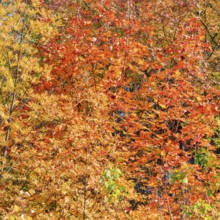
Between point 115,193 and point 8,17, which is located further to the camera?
point 8,17

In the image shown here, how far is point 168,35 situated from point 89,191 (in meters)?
8.09

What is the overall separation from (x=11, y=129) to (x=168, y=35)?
7524 millimetres

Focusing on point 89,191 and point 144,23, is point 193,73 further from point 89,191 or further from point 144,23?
point 89,191

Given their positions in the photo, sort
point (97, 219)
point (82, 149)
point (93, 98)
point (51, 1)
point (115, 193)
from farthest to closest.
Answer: point (51, 1), point (93, 98), point (82, 149), point (97, 219), point (115, 193)

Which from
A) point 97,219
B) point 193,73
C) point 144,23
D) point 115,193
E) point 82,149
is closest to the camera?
point 115,193

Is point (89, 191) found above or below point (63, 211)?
above

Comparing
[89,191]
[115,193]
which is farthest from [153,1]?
[115,193]

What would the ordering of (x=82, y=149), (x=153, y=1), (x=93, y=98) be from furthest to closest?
(x=153, y=1) → (x=93, y=98) → (x=82, y=149)

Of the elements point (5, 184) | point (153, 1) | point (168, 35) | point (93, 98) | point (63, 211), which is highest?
point (153, 1)

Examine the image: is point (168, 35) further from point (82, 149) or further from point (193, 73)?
point (82, 149)

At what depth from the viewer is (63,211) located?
559 cm

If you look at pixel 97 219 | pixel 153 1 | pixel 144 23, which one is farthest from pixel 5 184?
pixel 153 1


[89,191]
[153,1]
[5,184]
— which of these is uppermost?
[153,1]

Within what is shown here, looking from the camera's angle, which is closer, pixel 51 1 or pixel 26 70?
pixel 26 70
